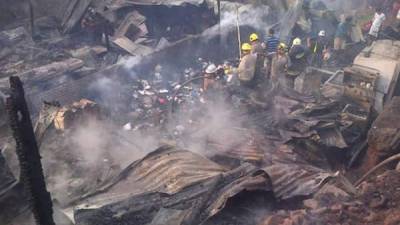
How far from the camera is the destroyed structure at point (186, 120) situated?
4.72 m

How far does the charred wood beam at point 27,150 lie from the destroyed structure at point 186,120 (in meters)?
0.01

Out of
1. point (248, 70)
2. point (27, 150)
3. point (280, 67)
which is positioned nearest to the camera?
point (27, 150)

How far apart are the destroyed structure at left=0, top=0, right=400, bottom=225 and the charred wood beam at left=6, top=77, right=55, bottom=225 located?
1 cm

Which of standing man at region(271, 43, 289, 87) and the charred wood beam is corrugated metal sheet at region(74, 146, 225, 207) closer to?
the charred wood beam

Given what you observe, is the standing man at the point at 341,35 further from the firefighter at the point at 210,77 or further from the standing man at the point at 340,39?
the firefighter at the point at 210,77

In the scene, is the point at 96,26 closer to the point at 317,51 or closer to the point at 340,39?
the point at 317,51

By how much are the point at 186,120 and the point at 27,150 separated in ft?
21.4

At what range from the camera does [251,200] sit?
468 centimetres

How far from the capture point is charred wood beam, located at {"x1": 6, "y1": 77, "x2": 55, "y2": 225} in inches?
134

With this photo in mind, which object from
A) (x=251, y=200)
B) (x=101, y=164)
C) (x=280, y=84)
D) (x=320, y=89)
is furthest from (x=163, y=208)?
(x=320, y=89)

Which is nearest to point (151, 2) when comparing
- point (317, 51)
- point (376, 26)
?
point (317, 51)

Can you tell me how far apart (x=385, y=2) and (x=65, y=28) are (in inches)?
568

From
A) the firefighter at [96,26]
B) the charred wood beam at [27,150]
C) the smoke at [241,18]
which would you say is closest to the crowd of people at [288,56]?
the smoke at [241,18]

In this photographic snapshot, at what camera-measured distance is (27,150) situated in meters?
3.59
